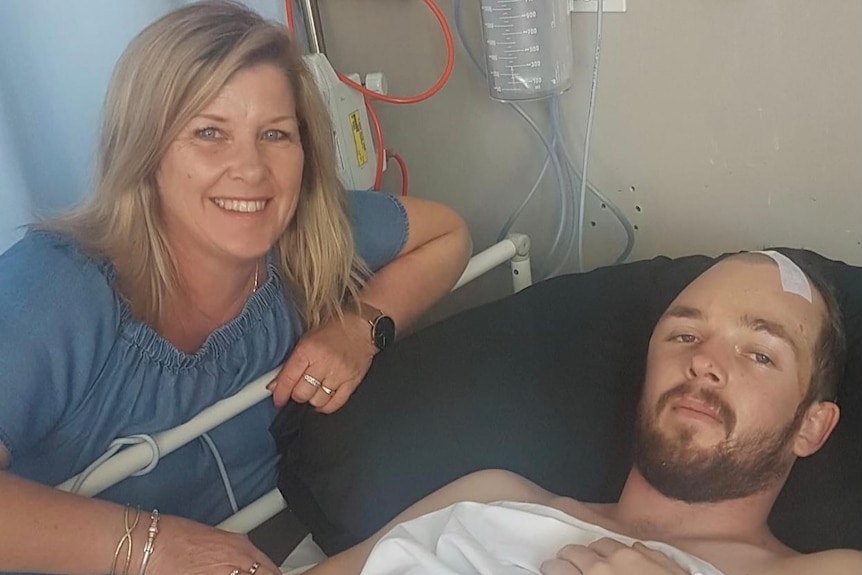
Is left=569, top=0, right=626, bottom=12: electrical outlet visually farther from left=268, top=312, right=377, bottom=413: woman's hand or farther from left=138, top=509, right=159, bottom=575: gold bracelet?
left=138, top=509, right=159, bottom=575: gold bracelet

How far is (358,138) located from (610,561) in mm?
1074

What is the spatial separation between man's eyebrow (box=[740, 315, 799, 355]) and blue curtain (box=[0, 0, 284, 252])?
92cm

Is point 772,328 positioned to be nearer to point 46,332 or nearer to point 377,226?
point 377,226

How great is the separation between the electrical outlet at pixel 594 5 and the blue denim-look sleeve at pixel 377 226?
0.46 meters

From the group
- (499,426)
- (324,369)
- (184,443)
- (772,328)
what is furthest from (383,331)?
(772,328)

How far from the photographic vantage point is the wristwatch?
1.40m

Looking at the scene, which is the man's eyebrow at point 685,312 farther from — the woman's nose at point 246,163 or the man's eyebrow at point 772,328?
the woman's nose at point 246,163

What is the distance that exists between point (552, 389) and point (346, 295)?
35 centimetres

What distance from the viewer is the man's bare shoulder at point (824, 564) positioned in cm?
98

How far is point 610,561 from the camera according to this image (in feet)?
3.04

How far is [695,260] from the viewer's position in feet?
4.68

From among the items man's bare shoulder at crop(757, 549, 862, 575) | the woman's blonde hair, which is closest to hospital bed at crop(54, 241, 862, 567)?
man's bare shoulder at crop(757, 549, 862, 575)

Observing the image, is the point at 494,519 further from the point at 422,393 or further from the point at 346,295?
the point at 346,295

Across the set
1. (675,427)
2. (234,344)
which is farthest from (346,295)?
(675,427)
